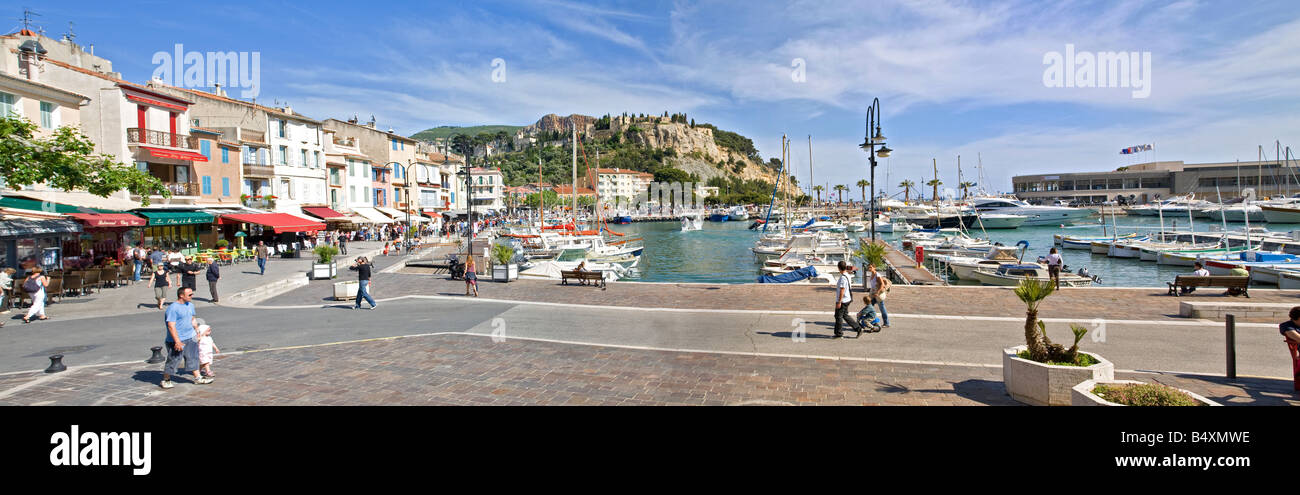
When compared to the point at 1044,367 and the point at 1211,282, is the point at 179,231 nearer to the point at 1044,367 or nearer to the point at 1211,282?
the point at 1044,367

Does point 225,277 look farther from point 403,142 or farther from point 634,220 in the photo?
point 634,220

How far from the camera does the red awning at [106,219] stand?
744 inches

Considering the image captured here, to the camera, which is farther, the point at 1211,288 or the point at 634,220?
the point at 634,220

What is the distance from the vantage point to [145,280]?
2056cm

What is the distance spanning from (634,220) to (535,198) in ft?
85.5

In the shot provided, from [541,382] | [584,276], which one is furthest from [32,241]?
[541,382]

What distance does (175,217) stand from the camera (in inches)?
995

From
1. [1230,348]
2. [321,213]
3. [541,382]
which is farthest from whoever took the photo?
[321,213]

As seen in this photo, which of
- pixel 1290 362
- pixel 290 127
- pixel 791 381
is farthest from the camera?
pixel 290 127

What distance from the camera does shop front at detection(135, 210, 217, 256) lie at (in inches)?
981

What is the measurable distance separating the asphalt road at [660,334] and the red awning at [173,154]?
17349mm

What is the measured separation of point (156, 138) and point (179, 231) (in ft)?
15.3
